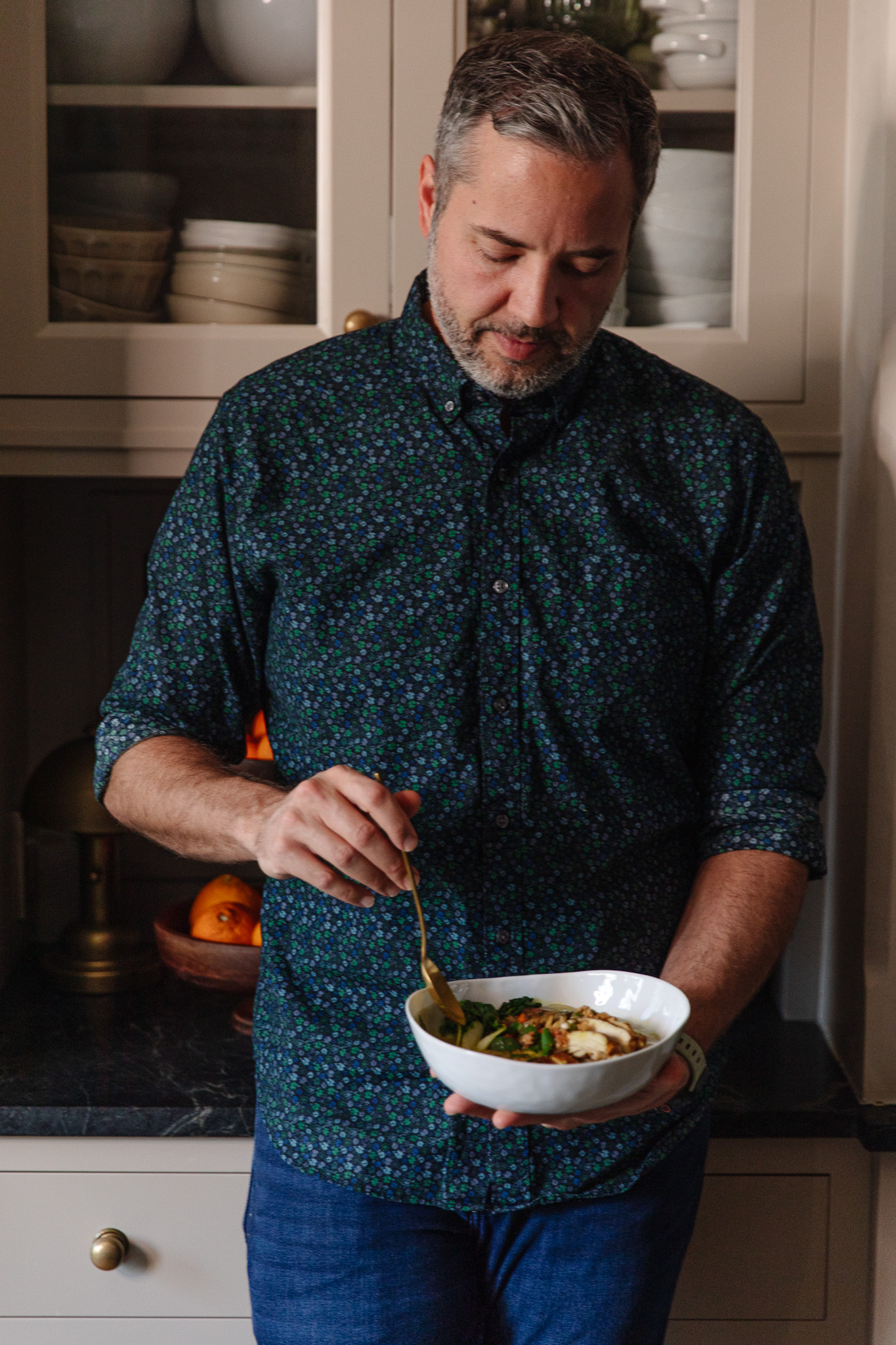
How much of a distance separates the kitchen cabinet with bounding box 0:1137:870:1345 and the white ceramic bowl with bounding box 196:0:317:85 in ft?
3.70

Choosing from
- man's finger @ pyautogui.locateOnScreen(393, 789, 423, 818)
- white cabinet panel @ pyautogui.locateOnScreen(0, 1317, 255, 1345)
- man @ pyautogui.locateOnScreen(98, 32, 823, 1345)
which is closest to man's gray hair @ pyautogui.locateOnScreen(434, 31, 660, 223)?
man @ pyautogui.locateOnScreen(98, 32, 823, 1345)

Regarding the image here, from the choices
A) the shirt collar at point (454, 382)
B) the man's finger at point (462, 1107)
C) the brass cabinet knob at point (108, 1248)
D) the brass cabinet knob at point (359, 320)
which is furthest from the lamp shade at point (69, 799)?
the man's finger at point (462, 1107)

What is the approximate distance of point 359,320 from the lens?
1335 millimetres

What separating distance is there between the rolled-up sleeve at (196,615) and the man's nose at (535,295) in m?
0.25

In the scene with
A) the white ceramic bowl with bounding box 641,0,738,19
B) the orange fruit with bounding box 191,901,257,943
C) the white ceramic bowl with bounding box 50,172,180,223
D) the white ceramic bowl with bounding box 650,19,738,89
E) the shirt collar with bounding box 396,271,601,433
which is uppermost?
the white ceramic bowl with bounding box 641,0,738,19

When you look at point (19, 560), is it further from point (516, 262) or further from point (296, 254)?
point (516, 262)

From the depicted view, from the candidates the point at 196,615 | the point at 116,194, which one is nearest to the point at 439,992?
the point at 196,615

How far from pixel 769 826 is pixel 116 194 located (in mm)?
975

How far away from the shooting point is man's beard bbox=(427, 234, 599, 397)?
3.23 feet

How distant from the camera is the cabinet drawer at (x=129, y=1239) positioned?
123 centimetres

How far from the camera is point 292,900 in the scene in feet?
3.40

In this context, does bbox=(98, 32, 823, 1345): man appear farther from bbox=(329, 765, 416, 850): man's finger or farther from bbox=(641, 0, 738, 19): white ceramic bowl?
bbox=(641, 0, 738, 19): white ceramic bowl

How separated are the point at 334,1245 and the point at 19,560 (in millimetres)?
1068

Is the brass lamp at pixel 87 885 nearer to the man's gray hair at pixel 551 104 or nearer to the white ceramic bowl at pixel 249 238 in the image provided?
the white ceramic bowl at pixel 249 238
